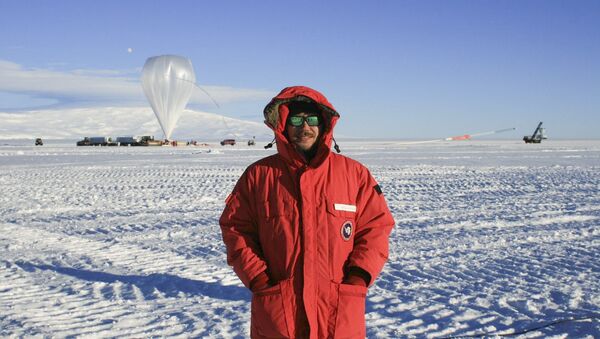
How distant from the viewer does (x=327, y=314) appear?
2361 mm

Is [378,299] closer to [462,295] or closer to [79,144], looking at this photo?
[462,295]

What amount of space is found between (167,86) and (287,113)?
185ft

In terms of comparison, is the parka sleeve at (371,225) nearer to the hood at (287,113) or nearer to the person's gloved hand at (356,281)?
the person's gloved hand at (356,281)

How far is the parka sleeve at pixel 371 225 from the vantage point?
2463mm

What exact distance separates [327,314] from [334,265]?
0.20 metres

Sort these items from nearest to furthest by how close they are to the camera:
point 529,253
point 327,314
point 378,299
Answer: point 327,314, point 378,299, point 529,253

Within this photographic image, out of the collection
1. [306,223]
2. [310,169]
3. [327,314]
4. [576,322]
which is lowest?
[576,322]

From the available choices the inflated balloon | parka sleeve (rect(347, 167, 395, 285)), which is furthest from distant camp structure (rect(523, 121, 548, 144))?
parka sleeve (rect(347, 167, 395, 285))

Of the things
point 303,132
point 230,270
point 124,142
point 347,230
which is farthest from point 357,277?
point 124,142

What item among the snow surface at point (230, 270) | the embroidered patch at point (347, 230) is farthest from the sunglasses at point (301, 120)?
the snow surface at point (230, 270)

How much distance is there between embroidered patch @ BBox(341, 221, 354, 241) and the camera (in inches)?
95.5

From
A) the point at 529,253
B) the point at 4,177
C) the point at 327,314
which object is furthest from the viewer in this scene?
the point at 4,177

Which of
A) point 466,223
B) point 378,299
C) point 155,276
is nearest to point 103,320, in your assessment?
point 155,276

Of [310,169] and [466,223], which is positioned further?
[466,223]
